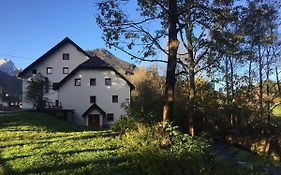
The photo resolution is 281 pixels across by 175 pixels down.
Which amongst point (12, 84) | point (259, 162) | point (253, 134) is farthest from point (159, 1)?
point (12, 84)

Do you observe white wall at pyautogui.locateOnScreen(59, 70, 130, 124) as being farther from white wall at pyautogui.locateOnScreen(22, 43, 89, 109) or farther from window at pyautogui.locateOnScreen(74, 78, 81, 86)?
white wall at pyautogui.locateOnScreen(22, 43, 89, 109)

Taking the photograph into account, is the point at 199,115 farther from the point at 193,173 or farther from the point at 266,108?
the point at 193,173

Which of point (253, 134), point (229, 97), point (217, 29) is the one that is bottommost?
point (253, 134)

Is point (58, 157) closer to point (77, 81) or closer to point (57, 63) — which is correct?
point (77, 81)

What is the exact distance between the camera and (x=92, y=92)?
53.6 m

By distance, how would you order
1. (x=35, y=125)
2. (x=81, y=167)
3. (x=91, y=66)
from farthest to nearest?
(x=91, y=66), (x=35, y=125), (x=81, y=167)

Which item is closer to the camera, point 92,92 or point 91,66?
point 91,66

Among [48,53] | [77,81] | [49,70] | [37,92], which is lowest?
[37,92]

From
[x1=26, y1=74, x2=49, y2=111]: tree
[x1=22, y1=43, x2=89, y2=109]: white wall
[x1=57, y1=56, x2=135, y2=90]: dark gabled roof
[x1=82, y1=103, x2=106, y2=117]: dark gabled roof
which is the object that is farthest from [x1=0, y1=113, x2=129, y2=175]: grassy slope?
[x1=22, y1=43, x2=89, y2=109]: white wall

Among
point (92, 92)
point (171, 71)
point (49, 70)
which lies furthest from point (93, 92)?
point (171, 71)

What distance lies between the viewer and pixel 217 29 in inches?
577

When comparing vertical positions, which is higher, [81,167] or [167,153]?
[167,153]

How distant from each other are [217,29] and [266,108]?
60.4 feet

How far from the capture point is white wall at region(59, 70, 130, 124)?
174ft
